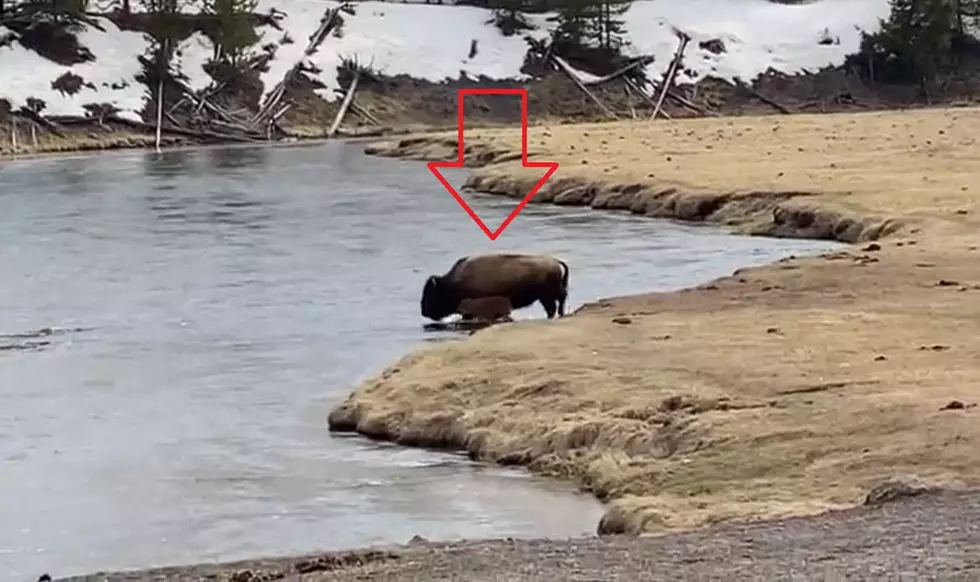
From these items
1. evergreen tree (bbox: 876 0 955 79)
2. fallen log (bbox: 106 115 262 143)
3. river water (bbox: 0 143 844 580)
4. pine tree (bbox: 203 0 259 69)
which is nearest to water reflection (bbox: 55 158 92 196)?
river water (bbox: 0 143 844 580)

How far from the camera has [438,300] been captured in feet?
93.0

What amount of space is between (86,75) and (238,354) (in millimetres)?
62538

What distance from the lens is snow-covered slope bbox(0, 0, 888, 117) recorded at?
87.1 meters

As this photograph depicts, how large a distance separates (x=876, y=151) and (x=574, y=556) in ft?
152

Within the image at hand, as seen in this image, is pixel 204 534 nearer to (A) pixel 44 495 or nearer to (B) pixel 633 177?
(A) pixel 44 495

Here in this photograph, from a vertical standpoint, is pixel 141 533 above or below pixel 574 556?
below

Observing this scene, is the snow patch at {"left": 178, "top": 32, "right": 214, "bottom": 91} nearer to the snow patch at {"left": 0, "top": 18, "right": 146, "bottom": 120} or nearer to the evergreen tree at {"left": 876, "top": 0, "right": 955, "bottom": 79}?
the snow patch at {"left": 0, "top": 18, "right": 146, "bottom": 120}

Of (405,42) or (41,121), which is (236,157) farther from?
(405,42)

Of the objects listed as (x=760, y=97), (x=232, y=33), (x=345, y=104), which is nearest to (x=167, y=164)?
(x=232, y=33)

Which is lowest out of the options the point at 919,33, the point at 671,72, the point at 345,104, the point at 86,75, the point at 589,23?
the point at 345,104

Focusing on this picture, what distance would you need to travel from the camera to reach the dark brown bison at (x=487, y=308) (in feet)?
92.7

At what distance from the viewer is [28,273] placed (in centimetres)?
3572

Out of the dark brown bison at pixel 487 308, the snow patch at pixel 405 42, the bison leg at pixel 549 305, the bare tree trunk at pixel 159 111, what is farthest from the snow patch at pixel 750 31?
the bison leg at pixel 549 305

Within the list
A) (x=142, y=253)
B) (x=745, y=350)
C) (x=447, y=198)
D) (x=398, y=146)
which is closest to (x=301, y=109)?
(x=398, y=146)
